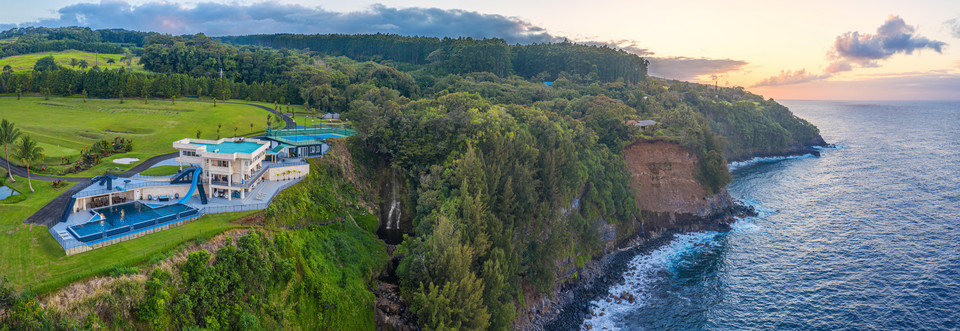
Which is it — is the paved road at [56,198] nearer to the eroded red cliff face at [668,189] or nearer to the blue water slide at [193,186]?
the blue water slide at [193,186]

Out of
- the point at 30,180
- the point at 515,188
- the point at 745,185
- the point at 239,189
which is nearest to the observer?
the point at 30,180

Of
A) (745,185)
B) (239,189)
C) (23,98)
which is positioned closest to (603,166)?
(745,185)

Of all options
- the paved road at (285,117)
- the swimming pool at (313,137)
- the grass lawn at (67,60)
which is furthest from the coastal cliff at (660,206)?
the grass lawn at (67,60)

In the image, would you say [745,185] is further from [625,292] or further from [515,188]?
[515,188]

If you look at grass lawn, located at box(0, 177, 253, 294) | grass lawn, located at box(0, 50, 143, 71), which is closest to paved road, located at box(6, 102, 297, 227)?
grass lawn, located at box(0, 177, 253, 294)

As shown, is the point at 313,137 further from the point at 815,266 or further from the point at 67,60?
the point at 67,60

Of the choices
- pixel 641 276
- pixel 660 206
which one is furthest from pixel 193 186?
pixel 660 206
